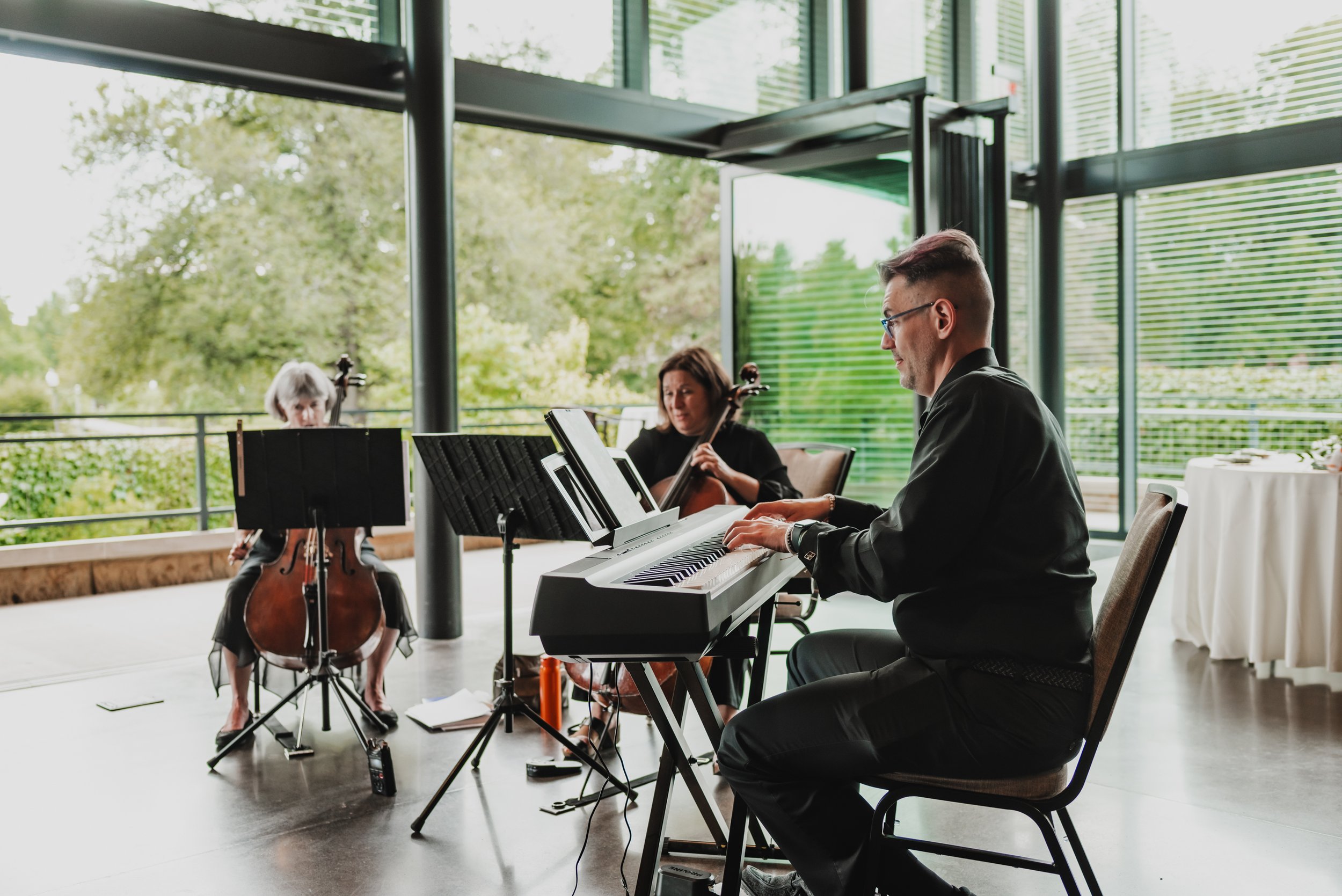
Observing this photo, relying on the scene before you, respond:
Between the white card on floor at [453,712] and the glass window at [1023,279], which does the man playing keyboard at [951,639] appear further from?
the glass window at [1023,279]

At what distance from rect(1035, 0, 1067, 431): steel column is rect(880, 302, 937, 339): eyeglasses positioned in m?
5.26

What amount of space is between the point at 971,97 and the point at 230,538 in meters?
5.13

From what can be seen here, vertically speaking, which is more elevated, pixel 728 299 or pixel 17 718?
pixel 728 299

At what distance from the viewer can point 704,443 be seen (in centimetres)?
324

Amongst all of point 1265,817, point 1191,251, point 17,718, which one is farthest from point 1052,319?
point 17,718

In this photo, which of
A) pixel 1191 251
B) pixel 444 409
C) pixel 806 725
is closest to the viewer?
pixel 806 725

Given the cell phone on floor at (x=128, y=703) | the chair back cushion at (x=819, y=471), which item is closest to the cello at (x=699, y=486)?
the chair back cushion at (x=819, y=471)

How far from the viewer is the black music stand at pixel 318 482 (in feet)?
9.98

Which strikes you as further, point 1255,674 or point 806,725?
point 1255,674

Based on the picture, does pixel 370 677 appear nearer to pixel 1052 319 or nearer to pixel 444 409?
pixel 444 409

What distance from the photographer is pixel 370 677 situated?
350 cm

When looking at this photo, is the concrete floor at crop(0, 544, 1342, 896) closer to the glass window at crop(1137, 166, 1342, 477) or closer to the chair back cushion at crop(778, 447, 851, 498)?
the chair back cushion at crop(778, 447, 851, 498)

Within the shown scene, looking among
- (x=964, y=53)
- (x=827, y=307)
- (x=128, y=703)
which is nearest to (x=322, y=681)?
(x=128, y=703)

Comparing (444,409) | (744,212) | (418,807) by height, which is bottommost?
(418,807)
